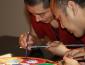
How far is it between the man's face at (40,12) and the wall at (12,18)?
706 mm

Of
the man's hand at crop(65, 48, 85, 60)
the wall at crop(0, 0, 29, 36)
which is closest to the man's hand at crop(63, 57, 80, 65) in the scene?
the man's hand at crop(65, 48, 85, 60)

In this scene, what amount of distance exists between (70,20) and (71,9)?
49mm

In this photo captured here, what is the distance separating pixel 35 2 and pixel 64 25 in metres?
0.19

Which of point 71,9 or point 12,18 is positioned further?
point 12,18

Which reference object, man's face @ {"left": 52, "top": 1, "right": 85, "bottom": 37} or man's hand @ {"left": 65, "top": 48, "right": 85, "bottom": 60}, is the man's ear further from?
man's hand @ {"left": 65, "top": 48, "right": 85, "bottom": 60}

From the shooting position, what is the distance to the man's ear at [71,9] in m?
0.92

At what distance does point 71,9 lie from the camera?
0.94 metres

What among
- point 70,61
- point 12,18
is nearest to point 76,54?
point 70,61

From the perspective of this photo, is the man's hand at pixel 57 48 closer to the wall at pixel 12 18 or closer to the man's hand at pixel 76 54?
the man's hand at pixel 76 54

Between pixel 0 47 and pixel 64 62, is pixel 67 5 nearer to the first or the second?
pixel 64 62

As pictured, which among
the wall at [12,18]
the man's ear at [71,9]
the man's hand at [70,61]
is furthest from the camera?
Answer: the wall at [12,18]

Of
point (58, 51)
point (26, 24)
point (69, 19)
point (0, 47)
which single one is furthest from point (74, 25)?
point (26, 24)

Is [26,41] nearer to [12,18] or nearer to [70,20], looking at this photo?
[70,20]

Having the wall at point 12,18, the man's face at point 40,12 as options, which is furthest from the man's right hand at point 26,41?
the wall at point 12,18
